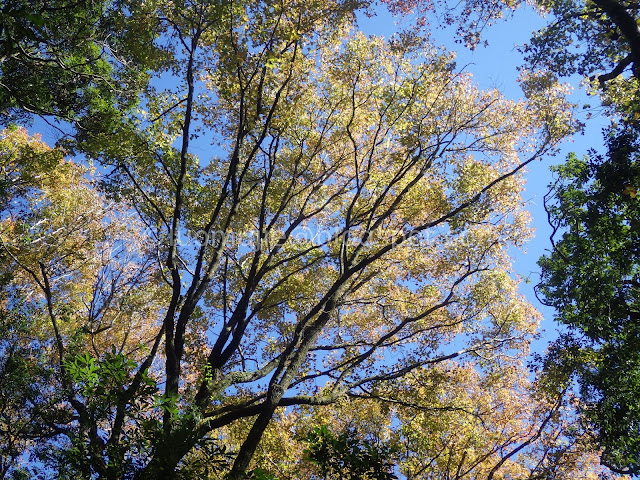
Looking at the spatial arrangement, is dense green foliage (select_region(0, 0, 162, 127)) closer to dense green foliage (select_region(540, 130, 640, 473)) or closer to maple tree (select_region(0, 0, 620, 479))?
maple tree (select_region(0, 0, 620, 479))

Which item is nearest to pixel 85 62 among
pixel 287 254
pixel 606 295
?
pixel 287 254

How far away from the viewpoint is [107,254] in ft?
45.2

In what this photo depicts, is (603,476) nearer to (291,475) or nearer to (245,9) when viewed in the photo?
(291,475)

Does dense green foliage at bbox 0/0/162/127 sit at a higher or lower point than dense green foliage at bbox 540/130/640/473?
higher

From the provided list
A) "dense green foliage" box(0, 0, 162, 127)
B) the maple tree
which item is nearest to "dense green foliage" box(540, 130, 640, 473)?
the maple tree

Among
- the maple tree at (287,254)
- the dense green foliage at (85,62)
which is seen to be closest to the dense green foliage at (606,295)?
the maple tree at (287,254)

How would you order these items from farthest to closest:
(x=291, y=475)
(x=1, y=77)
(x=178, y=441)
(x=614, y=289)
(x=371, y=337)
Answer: (x=371, y=337), (x=291, y=475), (x=1, y=77), (x=614, y=289), (x=178, y=441)

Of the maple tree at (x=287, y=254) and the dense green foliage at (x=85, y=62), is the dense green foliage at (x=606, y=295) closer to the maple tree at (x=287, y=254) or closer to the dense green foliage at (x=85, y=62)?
the maple tree at (x=287, y=254)

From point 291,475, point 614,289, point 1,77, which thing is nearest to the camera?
point 614,289

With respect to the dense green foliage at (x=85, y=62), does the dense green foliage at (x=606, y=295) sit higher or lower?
lower

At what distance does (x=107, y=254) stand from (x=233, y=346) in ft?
28.1

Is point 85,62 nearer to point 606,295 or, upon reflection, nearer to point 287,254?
point 287,254

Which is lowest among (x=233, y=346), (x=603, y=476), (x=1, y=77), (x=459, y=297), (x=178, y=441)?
(x=178, y=441)

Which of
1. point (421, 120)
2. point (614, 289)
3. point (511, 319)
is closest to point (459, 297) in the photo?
point (511, 319)
